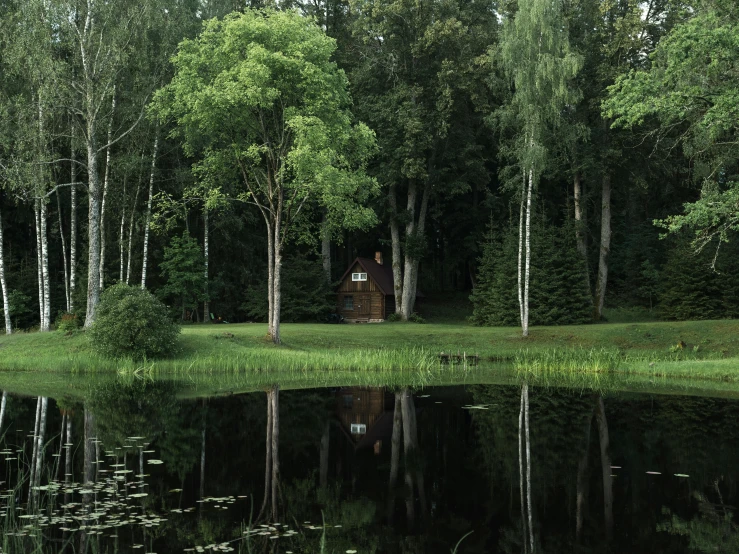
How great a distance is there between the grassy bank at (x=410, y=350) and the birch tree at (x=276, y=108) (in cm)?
350

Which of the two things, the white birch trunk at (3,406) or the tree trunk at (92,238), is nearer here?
the white birch trunk at (3,406)

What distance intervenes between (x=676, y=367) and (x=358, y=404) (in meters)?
12.5

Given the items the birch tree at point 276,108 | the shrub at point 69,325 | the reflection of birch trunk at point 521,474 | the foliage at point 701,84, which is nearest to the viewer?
the reflection of birch trunk at point 521,474

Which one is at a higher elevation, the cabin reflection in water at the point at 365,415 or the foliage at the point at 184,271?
the foliage at the point at 184,271

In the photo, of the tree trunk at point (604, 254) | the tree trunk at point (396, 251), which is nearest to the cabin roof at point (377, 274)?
the tree trunk at point (396, 251)

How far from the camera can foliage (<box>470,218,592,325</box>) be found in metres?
41.5

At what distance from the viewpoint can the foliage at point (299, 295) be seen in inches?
1873

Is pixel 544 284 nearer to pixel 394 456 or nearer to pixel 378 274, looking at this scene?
pixel 378 274

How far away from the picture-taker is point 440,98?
143ft

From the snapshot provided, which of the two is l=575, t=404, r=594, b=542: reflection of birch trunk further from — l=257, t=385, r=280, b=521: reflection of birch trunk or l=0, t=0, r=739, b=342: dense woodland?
l=0, t=0, r=739, b=342: dense woodland

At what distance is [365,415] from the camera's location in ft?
58.1

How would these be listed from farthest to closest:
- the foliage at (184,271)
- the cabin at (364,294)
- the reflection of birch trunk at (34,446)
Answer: the cabin at (364,294), the foliage at (184,271), the reflection of birch trunk at (34,446)

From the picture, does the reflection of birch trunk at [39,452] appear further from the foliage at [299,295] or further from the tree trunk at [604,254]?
the tree trunk at [604,254]

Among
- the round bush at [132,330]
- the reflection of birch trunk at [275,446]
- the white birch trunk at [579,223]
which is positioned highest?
the white birch trunk at [579,223]
